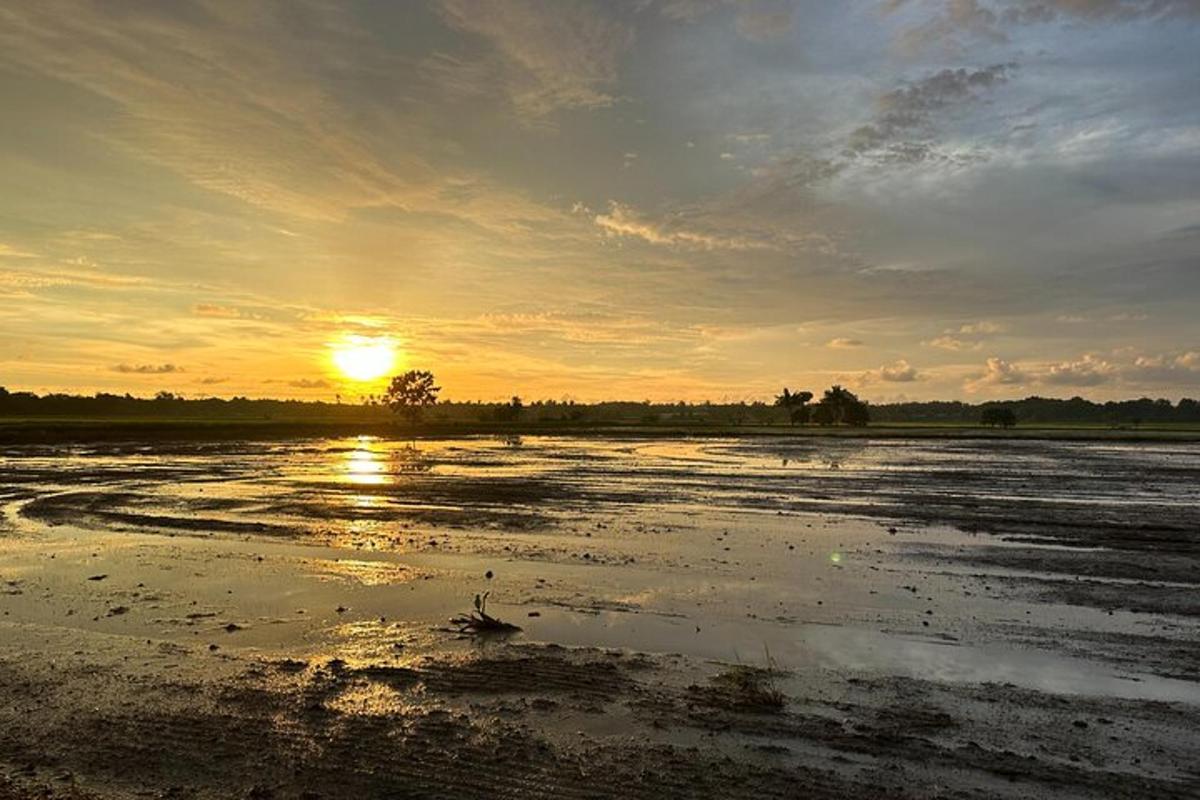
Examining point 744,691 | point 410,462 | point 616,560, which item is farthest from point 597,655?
point 410,462

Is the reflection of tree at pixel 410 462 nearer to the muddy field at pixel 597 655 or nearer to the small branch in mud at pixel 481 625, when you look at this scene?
the muddy field at pixel 597 655

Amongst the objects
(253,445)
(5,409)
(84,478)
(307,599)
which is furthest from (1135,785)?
(5,409)

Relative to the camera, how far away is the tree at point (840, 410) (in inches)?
5965

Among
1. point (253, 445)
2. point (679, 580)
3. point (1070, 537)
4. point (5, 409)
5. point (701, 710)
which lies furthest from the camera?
point (5, 409)

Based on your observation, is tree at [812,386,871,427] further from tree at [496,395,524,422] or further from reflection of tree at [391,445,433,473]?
reflection of tree at [391,445,433,473]

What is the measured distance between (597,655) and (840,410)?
152727mm

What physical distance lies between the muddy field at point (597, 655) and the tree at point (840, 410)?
127930 mm

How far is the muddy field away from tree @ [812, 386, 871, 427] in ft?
420

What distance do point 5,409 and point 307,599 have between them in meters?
161

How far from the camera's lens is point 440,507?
93.8 ft

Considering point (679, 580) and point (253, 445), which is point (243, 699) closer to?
point (679, 580)

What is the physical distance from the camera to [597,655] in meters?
11.3

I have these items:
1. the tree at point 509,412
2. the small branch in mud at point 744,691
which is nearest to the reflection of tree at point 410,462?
the small branch in mud at point 744,691

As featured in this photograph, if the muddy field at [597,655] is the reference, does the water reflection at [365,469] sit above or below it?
above
